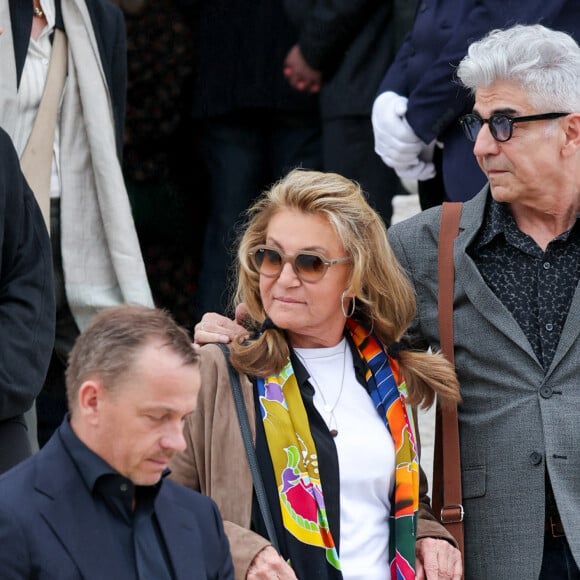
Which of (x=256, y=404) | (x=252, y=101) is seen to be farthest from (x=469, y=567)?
(x=252, y=101)

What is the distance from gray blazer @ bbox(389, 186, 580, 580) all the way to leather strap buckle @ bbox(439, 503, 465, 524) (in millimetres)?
41

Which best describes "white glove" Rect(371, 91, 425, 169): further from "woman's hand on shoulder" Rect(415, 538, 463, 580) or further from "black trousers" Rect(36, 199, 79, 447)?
"woman's hand on shoulder" Rect(415, 538, 463, 580)

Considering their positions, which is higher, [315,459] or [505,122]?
[505,122]

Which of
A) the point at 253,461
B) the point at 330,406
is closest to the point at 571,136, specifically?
the point at 330,406

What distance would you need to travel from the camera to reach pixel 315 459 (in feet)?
11.1

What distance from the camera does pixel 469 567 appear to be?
3734mm

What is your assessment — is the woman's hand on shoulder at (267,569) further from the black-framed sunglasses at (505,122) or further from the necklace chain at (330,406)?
the black-framed sunglasses at (505,122)

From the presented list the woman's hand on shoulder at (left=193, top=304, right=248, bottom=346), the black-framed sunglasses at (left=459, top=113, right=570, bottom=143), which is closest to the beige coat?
the woman's hand on shoulder at (left=193, top=304, right=248, bottom=346)

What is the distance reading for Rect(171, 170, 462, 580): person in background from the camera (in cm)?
333

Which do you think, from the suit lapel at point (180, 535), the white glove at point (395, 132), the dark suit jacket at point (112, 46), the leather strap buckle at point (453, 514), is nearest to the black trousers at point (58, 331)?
the dark suit jacket at point (112, 46)

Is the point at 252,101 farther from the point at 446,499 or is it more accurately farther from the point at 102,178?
the point at 446,499

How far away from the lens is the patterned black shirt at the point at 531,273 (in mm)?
3705

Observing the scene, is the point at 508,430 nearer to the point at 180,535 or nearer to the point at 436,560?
the point at 436,560

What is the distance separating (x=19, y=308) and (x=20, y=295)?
33mm
